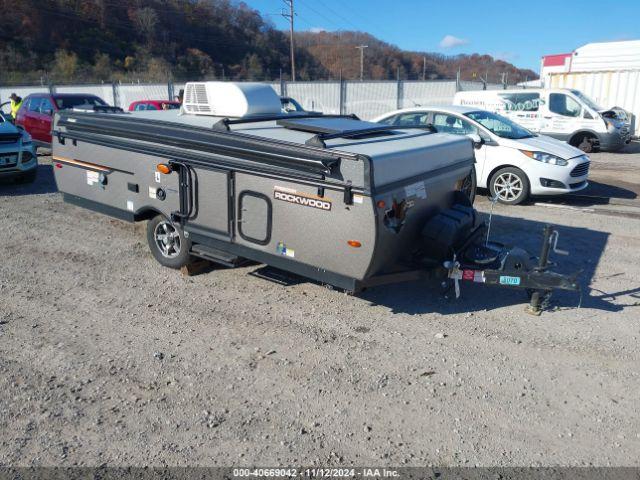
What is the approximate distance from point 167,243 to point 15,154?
5780mm

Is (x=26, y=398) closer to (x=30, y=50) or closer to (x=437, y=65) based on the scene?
(x=30, y=50)

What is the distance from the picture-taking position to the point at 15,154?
985cm

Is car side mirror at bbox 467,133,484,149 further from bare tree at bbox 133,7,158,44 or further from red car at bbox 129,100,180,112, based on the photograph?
bare tree at bbox 133,7,158,44

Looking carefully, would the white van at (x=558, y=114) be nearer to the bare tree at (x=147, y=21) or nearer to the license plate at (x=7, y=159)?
the license plate at (x=7, y=159)

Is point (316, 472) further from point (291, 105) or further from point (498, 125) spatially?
point (291, 105)

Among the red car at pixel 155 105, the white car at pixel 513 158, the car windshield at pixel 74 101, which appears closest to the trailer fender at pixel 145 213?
the white car at pixel 513 158

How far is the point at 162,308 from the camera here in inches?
200

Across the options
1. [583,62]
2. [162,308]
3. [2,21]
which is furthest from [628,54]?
[2,21]

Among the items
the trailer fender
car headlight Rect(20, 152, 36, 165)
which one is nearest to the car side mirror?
the trailer fender

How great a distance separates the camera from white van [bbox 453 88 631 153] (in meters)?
15.1

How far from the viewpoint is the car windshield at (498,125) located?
9.45 m

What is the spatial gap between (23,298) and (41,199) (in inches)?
183

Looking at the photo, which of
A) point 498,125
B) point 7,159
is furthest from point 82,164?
point 498,125

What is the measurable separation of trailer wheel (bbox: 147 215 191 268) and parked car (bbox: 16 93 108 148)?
857cm
